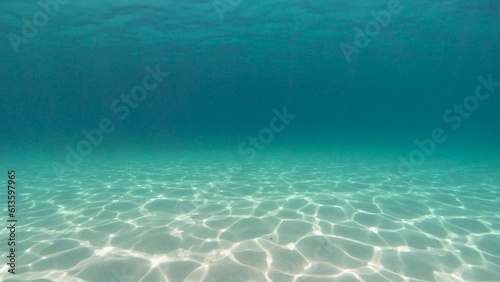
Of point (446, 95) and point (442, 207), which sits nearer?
point (442, 207)

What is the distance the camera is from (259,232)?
5.60m

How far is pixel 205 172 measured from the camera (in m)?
13.2

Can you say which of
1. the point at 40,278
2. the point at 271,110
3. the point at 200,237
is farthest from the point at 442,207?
the point at 271,110

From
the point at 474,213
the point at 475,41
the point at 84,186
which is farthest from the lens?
the point at 475,41

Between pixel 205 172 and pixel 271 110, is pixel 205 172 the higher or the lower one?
the lower one

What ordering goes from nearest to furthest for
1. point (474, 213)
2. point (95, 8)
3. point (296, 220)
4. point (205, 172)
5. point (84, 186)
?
point (296, 220)
point (474, 213)
point (84, 186)
point (205, 172)
point (95, 8)

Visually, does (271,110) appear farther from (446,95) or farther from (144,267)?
(144,267)

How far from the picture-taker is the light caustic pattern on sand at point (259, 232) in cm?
429

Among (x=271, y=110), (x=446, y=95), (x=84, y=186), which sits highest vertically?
(x=446, y=95)

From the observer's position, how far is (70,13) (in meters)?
20.9

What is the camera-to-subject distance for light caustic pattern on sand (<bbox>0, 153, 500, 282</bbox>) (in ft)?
14.1

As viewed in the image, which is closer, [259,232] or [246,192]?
[259,232]

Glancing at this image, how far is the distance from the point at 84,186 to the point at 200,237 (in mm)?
7025

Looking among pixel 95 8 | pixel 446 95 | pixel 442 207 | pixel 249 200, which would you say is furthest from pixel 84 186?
pixel 446 95
